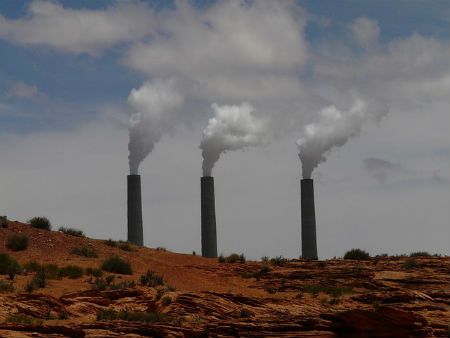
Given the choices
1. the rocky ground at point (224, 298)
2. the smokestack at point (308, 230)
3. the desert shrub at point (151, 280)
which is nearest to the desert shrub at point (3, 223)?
the rocky ground at point (224, 298)

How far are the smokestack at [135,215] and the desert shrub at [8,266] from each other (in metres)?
22.7

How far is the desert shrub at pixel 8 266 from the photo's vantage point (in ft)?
93.1

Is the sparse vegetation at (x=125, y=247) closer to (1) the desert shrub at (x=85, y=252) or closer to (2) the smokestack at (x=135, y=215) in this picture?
(1) the desert shrub at (x=85, y=252)

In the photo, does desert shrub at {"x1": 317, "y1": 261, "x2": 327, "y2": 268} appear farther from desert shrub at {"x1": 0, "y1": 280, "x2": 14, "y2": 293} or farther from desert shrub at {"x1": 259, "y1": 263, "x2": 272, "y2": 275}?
desert shrub at {"x1": 0, "y1": 280, "x2": 14, "y2": 293}

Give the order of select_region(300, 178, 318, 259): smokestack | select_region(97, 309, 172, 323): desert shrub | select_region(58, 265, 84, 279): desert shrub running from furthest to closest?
select_region(300, 178, 318, 259): smokestack → select_region(58, 265, 84, 279): desert shrub → select_region(97, 309, 172, 323): desert shrub

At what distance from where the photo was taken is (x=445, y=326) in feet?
67.8

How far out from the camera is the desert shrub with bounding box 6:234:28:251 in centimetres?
3359

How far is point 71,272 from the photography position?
95.9 ft

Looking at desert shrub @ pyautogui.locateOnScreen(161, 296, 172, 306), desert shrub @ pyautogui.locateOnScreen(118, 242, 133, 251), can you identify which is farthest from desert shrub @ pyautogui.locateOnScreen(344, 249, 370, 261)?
desert shrub @ pyautogui.locateOnScreen(161, 296, 172, 306)

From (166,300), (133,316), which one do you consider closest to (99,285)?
(166,300)

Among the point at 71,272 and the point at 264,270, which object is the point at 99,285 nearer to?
the point at 71,272

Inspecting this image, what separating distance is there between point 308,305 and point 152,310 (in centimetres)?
474

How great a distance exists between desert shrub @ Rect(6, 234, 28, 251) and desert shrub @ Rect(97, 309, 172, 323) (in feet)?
44.9

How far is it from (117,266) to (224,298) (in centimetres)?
941
